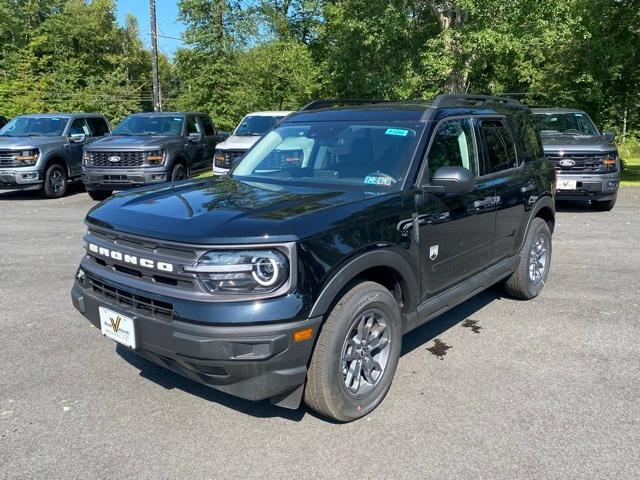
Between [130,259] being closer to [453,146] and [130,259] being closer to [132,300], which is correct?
[132,300]

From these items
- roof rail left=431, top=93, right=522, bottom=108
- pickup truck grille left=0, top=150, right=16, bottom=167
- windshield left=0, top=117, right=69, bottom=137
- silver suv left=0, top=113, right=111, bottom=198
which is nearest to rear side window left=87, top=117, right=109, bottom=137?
silver suv left=0, top=113, right=111, bottom=198

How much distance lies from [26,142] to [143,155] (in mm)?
3185

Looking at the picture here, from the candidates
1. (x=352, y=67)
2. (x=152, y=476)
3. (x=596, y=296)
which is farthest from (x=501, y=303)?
(x=352, y=67)

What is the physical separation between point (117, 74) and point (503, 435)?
48813 millimetres

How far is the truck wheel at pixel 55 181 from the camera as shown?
12812 mm

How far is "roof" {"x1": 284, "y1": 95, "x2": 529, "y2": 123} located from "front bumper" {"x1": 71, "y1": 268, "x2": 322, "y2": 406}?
6.26ft

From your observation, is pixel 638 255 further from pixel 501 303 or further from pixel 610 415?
pixel 610 415

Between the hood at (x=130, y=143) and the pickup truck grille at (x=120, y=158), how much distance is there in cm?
12

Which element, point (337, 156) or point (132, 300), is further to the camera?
point (337, 156)

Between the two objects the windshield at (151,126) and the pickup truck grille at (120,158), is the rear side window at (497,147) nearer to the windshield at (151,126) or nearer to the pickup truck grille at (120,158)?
the pickup truck grille at (120,158)

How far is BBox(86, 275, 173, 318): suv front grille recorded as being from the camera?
117 inches

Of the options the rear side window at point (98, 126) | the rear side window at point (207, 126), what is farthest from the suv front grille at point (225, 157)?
the rear side window at point (98, 126)

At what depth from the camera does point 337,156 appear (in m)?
4.16

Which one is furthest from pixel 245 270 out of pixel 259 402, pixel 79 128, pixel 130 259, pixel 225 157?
pixel 79 128
